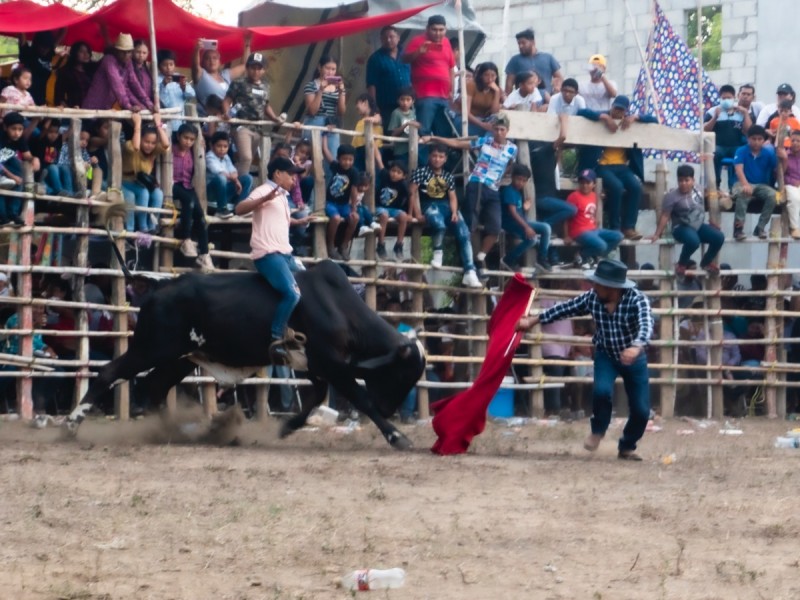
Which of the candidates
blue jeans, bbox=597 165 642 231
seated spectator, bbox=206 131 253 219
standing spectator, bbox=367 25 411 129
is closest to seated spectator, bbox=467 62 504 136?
standing spectator, bbox=367 25 411 129

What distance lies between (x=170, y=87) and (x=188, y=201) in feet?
4.22

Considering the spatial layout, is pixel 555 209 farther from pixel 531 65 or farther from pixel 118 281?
pixel 118 281

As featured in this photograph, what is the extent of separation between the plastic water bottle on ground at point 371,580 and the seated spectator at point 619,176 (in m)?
9.74

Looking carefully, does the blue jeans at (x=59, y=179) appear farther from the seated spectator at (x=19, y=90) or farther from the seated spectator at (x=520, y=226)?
the seated spectator at (x=520, y=226)

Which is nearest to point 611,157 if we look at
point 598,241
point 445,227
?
point 598,241

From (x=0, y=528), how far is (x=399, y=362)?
16.2 feet

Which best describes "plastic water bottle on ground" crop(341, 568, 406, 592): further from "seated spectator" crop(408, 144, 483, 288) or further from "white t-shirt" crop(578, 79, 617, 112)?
"white t-shirt" crop(578, 79, 617, 112)

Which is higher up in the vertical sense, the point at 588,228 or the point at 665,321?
the point at 588,228

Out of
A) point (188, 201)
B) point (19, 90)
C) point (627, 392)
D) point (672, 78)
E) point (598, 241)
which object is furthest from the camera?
point (672, 78)

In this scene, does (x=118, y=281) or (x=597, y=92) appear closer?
(x=118, y=281)

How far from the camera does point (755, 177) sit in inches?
642

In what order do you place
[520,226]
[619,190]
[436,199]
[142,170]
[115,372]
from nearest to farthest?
1. [115,372]
2. [142,170]
3. [436,199]
4. [520,226]
5. [619,190]

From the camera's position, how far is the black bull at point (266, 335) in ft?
37.9

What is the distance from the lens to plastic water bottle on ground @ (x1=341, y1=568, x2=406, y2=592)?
636cm
